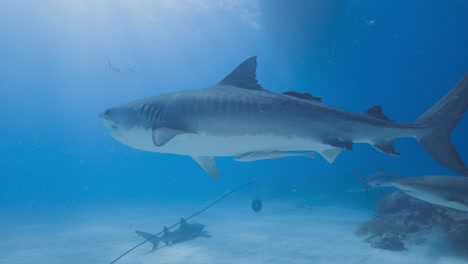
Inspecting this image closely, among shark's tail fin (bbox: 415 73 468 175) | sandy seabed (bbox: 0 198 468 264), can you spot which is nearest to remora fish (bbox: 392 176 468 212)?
shark's tail fin (bbox: 415 73 468 175)

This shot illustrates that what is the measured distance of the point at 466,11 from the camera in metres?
35.3

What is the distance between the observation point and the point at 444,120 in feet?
16.2

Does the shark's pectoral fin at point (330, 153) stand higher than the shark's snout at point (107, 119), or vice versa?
the shark's snout at point (107, 119)

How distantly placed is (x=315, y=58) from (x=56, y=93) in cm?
14060

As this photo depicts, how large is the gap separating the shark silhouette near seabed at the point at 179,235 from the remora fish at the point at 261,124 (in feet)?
25.1

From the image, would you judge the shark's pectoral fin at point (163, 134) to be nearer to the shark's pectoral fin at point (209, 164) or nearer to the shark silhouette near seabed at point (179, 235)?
the shark's pectoral fin at point (209, 164)

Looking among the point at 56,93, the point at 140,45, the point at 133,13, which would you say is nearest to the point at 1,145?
the point at 56,93

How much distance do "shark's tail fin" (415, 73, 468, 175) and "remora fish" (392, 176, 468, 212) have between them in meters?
1.17

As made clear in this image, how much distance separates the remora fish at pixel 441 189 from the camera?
5.40m

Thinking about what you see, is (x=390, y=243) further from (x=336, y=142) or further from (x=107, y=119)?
(x=107, y=119)

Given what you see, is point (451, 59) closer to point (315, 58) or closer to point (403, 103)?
point (403, 103)

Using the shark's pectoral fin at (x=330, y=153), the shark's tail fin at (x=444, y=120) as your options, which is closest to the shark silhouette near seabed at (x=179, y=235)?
the shark's pectoral fin at (x=330, y=153)

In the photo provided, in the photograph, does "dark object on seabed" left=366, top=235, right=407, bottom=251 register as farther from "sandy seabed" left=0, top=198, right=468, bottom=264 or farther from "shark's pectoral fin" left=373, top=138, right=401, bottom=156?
"shark's pectoral fin" left=373, top=138, right=401, bottom=156

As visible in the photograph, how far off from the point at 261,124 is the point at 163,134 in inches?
56.8
